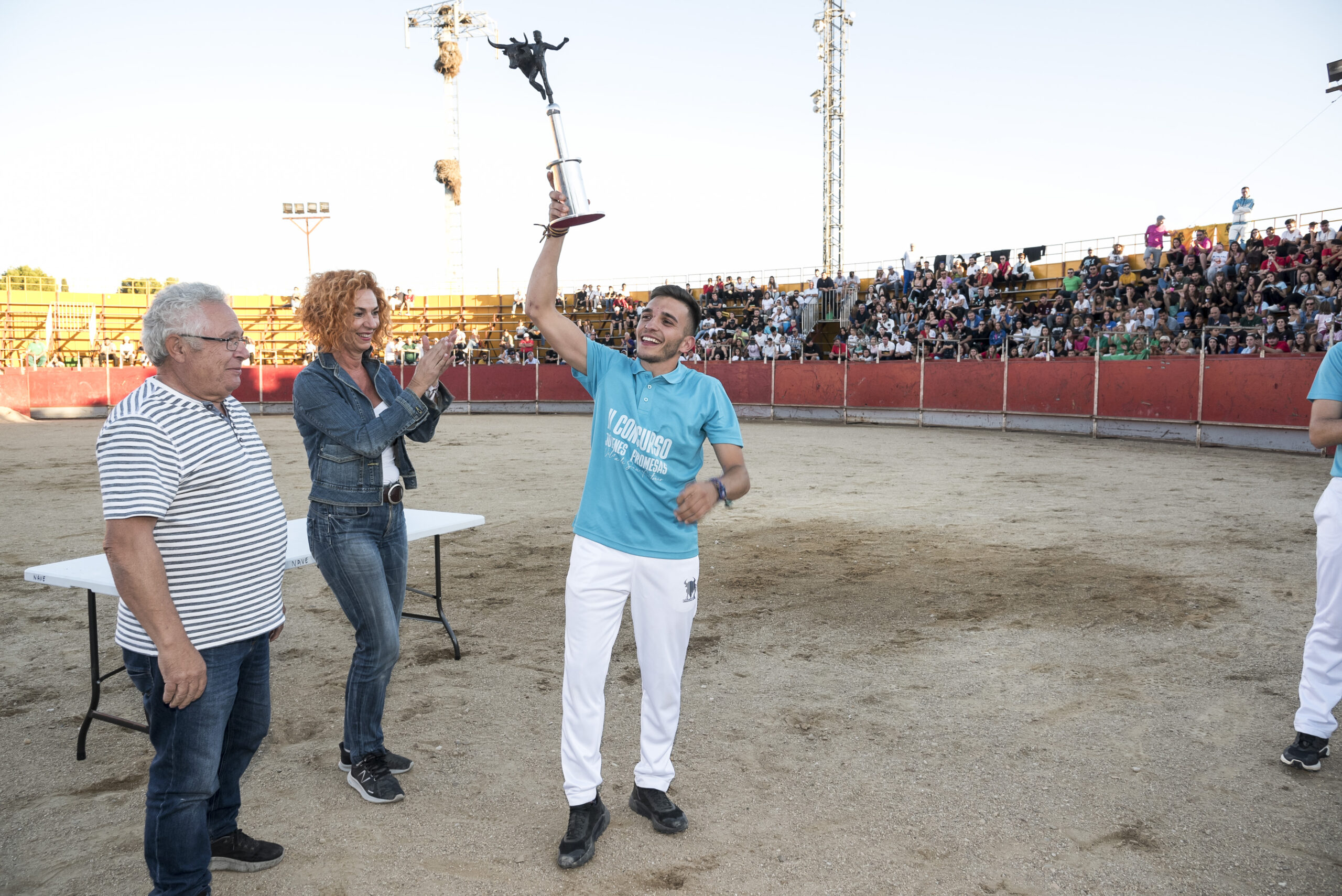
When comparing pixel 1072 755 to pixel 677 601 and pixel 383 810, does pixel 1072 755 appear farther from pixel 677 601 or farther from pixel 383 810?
pixel 383 810

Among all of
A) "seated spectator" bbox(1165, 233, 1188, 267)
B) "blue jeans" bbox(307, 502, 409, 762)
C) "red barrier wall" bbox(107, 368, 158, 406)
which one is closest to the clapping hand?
"blue jeans" bbox(307, 502, 409, 762)

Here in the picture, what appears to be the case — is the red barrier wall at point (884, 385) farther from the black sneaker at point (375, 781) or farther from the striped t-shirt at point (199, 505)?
the striped t-shirt at point (199, 505)

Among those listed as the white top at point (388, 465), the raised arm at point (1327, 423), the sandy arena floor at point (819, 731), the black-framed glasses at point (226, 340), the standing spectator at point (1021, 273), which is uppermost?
the standing spectator at point (1021, 273)

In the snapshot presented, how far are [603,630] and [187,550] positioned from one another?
1.28m

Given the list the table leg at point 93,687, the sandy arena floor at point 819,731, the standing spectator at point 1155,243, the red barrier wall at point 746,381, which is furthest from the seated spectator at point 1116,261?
the table leg at point 93,687

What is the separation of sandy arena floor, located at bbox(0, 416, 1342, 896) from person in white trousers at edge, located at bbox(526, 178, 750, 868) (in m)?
0.37

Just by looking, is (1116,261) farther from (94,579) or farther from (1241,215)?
(94,579)

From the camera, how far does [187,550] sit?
2.32 meters

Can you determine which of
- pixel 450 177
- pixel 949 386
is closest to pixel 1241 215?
pixel 949 386

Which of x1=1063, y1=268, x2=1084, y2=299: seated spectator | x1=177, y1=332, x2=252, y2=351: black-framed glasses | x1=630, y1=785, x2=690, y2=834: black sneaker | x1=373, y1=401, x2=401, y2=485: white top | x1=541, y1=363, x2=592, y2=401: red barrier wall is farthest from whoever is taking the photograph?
x1=541, y1=363, x2=592, y2=401: red barrier wall

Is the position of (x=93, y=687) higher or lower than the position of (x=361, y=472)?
lower

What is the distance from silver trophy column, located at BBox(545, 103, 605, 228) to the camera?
9.84 ft

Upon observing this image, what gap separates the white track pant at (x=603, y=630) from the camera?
3.00 m

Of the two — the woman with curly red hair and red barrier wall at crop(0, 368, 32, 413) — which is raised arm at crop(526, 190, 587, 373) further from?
red barrier wall at crop(0, 368, 32, 413)
